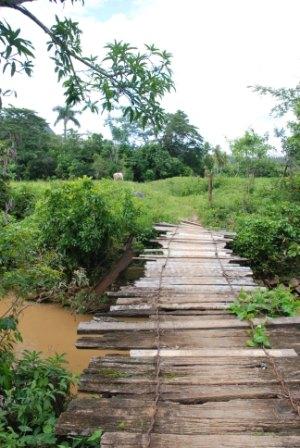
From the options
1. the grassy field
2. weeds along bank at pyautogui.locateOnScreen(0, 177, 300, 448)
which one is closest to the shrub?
weeds along bank at pyautogui.locateOnScreen(0, 177, 300, 448)

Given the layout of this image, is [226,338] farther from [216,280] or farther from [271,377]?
[216,280]

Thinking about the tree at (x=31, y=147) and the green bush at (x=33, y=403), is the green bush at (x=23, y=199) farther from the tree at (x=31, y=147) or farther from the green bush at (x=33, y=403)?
the green bush at (x=33, y=403)

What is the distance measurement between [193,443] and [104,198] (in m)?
5.98

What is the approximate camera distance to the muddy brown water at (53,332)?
22.4 feet

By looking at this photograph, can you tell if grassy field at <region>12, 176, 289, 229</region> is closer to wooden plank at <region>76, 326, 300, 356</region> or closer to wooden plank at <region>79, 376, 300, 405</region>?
wooden plank at <region>76, 326, 300, 356</region>

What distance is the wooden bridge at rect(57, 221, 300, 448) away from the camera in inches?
99.3

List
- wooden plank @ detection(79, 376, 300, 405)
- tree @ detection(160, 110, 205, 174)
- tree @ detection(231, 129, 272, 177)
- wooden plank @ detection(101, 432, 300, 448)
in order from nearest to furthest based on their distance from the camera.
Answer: wooden plank @ detection(101, 432, 300, 448)
wooden plank @ detection(79, 376, 300, 405)
tree @ detection(231, 129, 272, 177)
tree @ detection(160, 110, 205, 174)

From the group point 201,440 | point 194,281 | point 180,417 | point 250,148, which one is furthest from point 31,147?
point 201,440

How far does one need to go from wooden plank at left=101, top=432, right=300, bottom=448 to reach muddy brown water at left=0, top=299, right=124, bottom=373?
4.06 m

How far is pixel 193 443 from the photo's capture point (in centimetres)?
242

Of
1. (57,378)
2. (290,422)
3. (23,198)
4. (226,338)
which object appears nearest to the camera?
(290,422)

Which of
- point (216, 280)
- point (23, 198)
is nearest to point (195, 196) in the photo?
point (23, 198)

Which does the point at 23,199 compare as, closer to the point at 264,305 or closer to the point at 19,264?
the point at 19,264

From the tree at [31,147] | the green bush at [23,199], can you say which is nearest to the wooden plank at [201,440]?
the green bush at [23,199]
